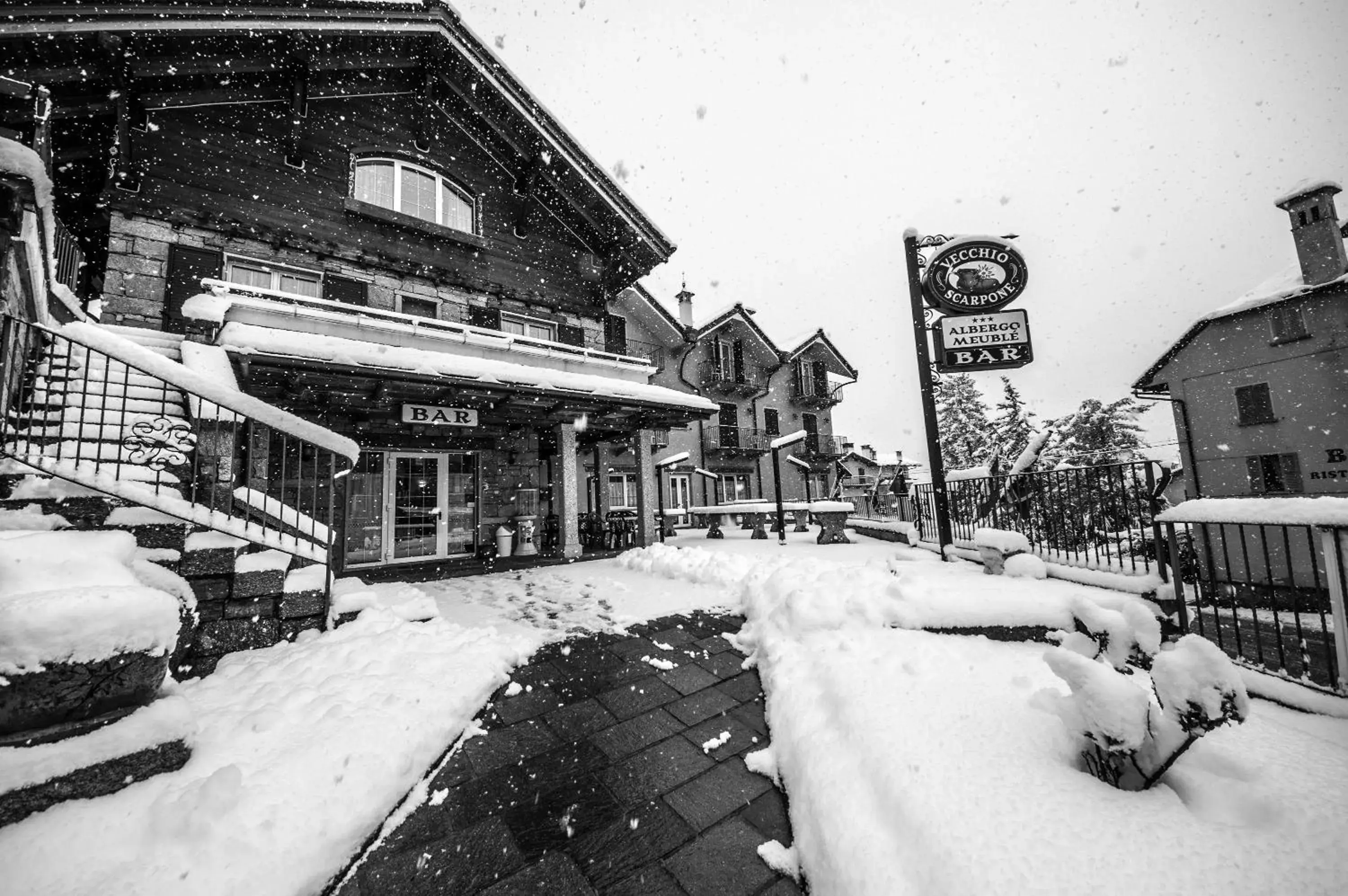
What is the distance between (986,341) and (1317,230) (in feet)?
43.0

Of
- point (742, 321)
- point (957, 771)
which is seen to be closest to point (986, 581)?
point (957, 771)

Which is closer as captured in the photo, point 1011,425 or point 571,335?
point 571,335

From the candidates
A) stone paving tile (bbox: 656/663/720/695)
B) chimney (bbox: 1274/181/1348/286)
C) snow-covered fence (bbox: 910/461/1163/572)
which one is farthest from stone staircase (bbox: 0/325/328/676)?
chimney (bbox: 1274/181/1348/286)

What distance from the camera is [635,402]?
8.64m

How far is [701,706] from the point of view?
296 cm

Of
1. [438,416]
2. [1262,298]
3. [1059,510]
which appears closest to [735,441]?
[438,416]

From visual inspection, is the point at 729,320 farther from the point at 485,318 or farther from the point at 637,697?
the point at 637,697

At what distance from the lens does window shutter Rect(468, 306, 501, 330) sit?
942cm

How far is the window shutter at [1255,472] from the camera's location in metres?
13.3

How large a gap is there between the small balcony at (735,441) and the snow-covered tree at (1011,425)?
10.5 m

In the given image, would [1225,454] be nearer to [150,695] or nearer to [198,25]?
[150,695]

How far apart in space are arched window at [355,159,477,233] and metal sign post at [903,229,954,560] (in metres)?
8.30

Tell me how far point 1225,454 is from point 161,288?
2515 centimetres

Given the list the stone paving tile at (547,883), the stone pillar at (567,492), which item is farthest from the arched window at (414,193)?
the stone paving tile at (547,883)
